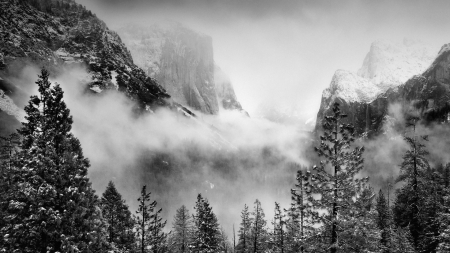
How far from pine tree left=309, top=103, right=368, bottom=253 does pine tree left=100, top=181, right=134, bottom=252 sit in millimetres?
24626

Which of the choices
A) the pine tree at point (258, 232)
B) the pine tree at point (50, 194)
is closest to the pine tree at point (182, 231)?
the pine tree at point (258, 232)

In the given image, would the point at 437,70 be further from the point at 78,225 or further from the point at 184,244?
the point at 78,225

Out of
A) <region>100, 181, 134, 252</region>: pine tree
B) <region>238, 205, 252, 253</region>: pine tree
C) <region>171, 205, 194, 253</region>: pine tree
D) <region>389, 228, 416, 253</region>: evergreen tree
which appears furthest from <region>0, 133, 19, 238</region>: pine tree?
<region>238, 205, 252, 253</region>: pine tree

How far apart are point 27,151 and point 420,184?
28.7 metres

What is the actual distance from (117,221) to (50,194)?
19955 mm

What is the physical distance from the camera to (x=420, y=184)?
21.3 m

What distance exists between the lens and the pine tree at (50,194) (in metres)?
12.9

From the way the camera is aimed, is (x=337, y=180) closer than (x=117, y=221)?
Yes

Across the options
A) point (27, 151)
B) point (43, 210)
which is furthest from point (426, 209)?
point (27, 151)

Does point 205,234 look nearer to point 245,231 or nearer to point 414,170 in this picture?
point 245,231

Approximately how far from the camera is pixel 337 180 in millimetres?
14086

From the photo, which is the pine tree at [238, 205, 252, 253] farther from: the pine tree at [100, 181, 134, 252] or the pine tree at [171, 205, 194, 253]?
the pine tree at [100, 181, 134, 252]

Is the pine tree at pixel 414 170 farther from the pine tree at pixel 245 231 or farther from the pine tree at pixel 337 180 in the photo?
the pine tree at pixel 245 231

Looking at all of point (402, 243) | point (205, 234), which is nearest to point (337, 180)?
point (402, 243)
